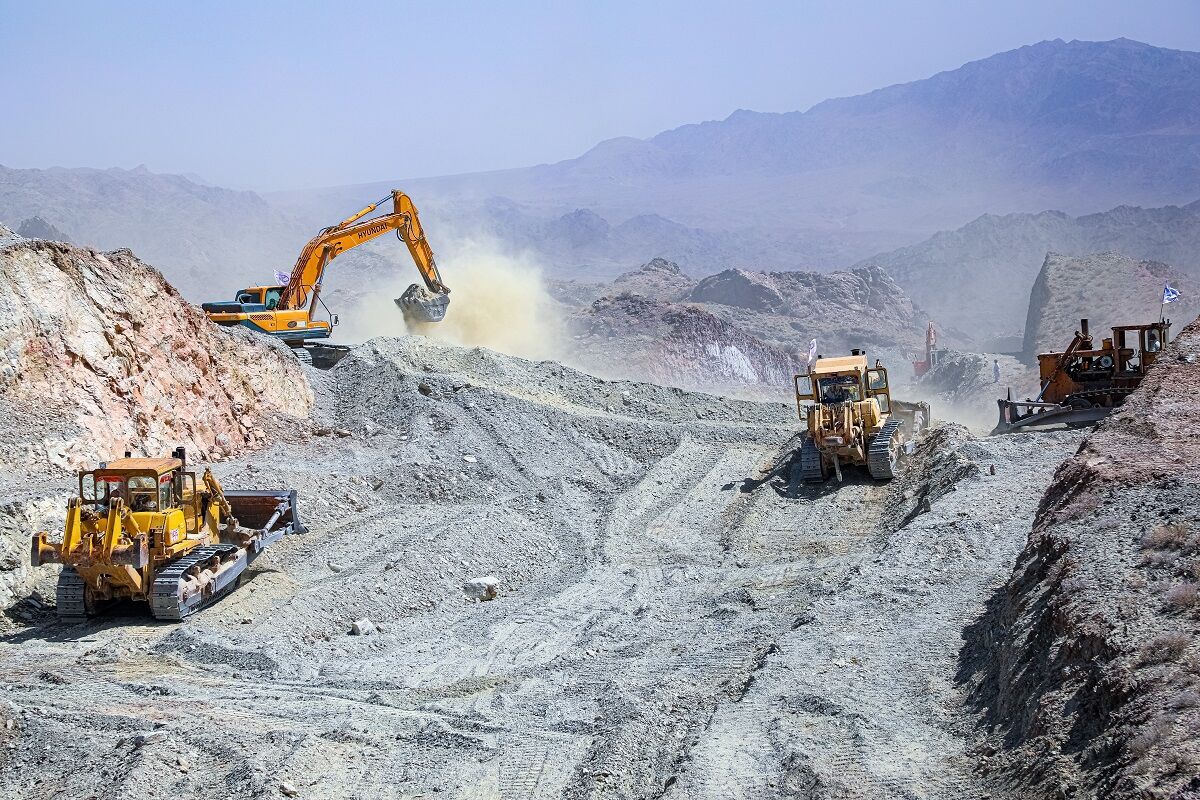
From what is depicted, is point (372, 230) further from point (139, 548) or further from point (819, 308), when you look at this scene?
point (819, 308)

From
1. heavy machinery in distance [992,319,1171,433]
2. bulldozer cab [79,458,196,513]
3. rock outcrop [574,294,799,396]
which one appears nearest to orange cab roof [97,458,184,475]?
bulldozer cab [79,458,196,513]

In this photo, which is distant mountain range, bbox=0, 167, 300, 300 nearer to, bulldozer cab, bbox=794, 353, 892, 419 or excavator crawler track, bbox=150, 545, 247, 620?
bulldozer cab, bbox=794, 353, 892, 419

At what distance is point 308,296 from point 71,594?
17.8 meters

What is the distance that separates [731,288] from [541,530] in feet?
186

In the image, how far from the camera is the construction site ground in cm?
909

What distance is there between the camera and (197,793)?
8820 millimetres

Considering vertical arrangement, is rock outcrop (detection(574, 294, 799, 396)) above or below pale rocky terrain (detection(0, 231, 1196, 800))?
below

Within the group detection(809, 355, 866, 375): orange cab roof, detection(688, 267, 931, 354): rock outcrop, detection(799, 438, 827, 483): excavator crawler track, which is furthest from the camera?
detection(688, 267, 931, 354): rock outcrop

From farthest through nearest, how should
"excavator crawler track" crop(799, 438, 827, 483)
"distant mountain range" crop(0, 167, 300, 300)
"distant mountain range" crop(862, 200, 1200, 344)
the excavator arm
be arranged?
"distant mountain range" crop(0, 167, 300, 300) → "distant mountain range" crop(862, 200, 1200, 344) → the excavator arm → "excavator crawler track" crop(799, 438, 827, 483)

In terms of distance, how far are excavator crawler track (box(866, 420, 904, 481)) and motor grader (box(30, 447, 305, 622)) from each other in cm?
1091

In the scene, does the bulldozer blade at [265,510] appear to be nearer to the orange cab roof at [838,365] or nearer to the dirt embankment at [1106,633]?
the dirt embankment at [1106,633]

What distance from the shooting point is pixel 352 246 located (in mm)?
30531

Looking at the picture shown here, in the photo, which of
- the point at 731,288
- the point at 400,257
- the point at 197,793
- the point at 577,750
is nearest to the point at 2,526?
the point at 197,793

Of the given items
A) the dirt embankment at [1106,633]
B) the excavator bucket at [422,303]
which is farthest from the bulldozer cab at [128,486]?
the excavator bucket at [422,303]
